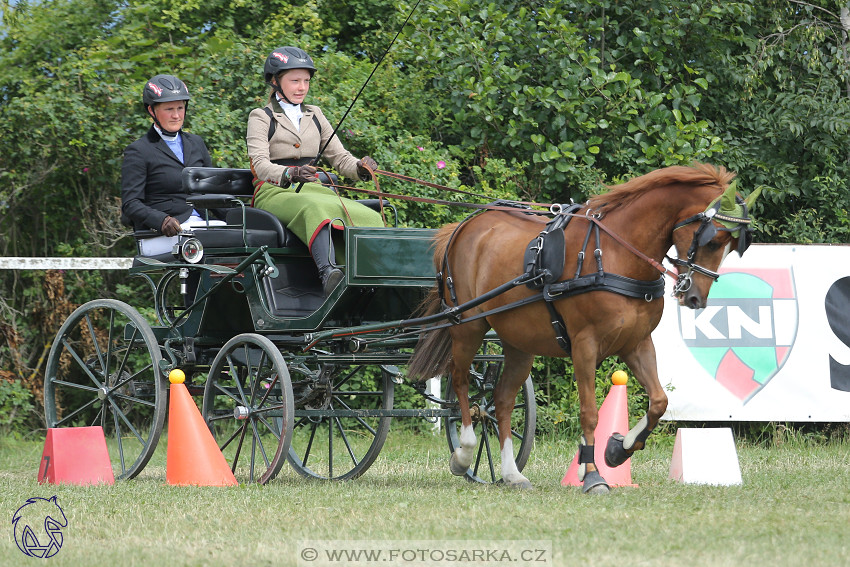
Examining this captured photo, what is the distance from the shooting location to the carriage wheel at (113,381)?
7074mm

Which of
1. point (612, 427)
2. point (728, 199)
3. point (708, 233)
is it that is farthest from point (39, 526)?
point (728, 199)

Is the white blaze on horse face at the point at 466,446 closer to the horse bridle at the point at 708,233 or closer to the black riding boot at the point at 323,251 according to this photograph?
the black riding boot at the point at 323,251

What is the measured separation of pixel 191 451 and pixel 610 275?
2633mm

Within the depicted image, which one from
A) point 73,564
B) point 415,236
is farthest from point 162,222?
point 73,564

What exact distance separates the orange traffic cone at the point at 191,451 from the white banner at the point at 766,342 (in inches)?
146

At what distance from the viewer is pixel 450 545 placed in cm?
430

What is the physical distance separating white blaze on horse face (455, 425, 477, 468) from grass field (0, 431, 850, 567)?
0.15 m

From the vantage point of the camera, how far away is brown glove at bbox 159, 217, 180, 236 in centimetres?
704

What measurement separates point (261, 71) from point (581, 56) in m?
2.81

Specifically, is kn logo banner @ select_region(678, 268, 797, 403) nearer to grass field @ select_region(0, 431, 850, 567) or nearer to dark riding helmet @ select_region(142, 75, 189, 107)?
grass field @ select_region(0, 431, 850, 567)

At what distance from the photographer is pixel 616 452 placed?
5770mm

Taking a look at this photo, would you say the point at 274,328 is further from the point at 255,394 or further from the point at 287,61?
the point at 287,61

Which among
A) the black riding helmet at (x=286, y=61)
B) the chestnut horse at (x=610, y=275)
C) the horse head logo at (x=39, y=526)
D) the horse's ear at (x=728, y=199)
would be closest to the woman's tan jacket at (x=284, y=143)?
the black riding helmet at (x=286, y=61)

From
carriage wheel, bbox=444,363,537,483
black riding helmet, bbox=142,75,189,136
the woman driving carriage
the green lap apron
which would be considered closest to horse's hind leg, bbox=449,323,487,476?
Result: carriage wheel, bbox=444,363,537,483
